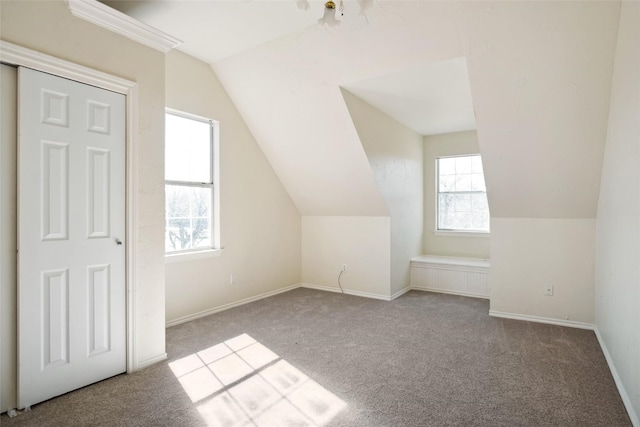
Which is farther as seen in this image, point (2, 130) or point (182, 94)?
point (182, 94)

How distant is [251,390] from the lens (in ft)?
7.52

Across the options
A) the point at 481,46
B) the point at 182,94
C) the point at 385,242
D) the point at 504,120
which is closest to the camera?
the point at 481,46

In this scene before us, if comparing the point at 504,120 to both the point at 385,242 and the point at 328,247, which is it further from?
the point at 328,247

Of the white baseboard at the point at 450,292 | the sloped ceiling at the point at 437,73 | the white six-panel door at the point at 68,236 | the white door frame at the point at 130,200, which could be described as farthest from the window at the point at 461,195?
the white six-panel door at the point at 68,236

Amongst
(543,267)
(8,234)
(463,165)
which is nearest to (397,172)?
(463,165)

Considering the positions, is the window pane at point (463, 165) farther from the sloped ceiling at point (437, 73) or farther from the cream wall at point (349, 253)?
the cream wall at point (349, 253)

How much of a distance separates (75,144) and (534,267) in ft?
14.0

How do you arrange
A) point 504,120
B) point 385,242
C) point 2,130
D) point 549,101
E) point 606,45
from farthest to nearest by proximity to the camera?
point 385,242
point 504,120
point 549,101
point 606,45
point 2,130

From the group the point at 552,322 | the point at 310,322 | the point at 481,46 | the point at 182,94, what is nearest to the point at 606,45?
the point at 481,46

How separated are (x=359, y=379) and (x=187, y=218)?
2.45 meters

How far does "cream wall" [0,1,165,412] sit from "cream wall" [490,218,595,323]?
3.43 metres

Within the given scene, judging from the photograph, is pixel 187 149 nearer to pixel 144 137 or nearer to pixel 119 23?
pixel 144 137

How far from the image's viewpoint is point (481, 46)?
2.68 meters

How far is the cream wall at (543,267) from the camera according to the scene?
3514 mm
